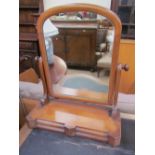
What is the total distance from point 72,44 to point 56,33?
0.37m

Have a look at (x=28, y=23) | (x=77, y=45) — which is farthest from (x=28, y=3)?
(x=77, y=45)

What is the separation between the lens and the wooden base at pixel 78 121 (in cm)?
63

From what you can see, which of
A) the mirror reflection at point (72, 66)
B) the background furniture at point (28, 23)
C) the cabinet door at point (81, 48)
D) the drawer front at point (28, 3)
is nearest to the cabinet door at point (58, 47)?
the mirror reflection at point (72, 66)

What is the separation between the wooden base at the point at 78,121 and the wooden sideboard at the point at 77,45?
8.6 inches

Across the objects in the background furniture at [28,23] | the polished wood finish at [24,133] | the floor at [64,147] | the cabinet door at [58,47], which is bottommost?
the floor at [64,147]

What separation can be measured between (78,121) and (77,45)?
56 cm

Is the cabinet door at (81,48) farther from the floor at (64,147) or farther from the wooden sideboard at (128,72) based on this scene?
the floor at (64,147)

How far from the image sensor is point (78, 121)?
2.20ft

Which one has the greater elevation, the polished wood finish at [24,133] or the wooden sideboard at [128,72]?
the wooden sideboard at [128,72]

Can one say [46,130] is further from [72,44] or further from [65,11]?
[72,44]
